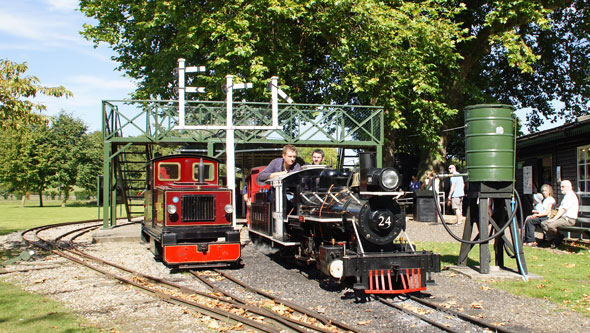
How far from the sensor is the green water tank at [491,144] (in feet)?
26.8

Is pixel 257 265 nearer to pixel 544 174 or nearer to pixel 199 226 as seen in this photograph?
pixel 199 226

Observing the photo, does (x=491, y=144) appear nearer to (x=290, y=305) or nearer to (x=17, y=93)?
(x=290, y=305)

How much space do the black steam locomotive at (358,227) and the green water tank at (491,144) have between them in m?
1.82

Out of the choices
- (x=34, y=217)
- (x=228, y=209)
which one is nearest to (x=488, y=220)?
(x=228, y=209)

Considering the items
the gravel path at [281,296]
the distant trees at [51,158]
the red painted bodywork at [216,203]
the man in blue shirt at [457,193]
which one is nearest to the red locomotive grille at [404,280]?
the gravel path at [281,296]

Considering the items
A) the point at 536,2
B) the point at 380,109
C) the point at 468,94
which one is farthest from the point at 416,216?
the point at 536,2

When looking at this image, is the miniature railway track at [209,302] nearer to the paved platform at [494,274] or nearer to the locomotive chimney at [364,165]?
the locomotive chimney at [364,165]

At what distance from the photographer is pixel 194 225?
386 inches

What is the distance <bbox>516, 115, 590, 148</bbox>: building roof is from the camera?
13.4 m

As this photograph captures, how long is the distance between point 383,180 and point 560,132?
10047 mm

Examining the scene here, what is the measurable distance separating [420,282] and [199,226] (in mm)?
4566

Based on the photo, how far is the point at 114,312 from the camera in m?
6.40

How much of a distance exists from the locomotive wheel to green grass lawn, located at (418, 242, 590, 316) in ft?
6.51

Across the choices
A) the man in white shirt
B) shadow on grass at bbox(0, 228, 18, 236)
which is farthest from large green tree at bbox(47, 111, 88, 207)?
the man in white shirt
